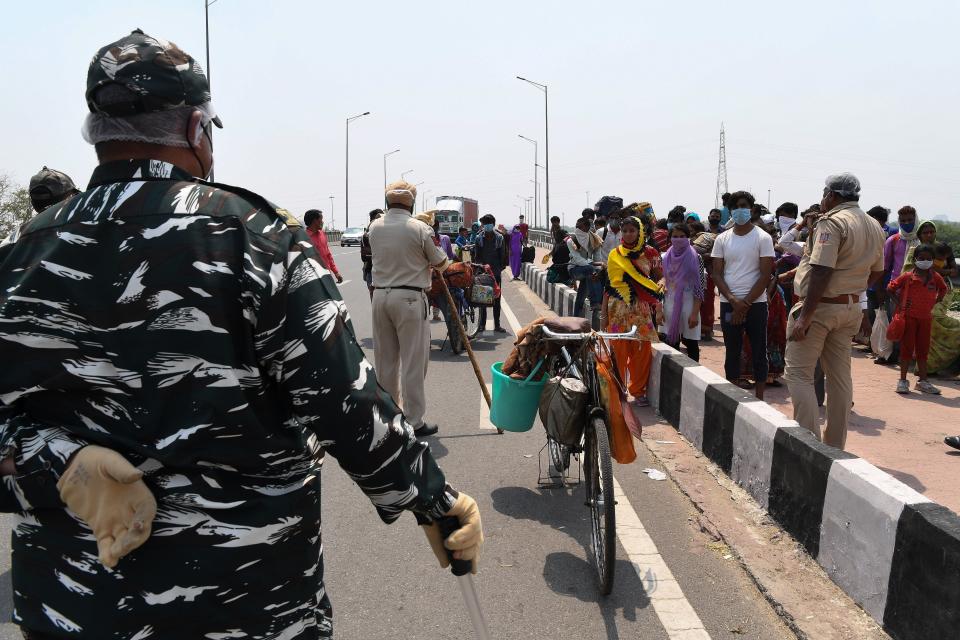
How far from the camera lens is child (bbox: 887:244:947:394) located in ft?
25.4

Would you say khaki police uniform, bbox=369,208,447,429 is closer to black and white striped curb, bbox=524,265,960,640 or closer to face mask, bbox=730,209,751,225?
black and white striped curb, bbox=524,265,960,640

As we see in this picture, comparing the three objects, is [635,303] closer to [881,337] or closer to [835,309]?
[835,309]

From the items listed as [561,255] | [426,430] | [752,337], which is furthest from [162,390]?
[561,255]

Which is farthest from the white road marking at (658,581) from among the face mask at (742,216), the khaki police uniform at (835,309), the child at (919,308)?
the child at (919,308)

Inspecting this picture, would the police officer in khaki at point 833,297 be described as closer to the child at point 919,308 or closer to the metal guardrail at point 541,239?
the child at point 919,308

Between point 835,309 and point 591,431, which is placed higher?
point 835,309

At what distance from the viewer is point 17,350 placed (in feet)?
4.52

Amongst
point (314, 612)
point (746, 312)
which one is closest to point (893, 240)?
point (746, 312)

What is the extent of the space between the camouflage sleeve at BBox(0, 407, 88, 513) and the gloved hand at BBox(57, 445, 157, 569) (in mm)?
36

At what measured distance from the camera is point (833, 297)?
16.2 ft

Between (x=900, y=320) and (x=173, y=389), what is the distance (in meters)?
8.08

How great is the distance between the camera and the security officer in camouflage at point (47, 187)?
195 inches

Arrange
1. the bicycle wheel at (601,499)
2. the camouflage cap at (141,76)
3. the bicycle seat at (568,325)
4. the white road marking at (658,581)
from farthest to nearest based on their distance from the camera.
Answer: the bicycle seat at (568,325) < the bicycle wheel at (601,499) < the white road marking at (658,581) < the camouflage cap at (141,76)

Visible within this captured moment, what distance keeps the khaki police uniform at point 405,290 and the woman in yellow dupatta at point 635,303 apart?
6.11ft
